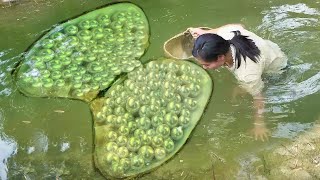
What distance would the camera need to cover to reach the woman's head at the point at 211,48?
2744mm

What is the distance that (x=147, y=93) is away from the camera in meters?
3.37

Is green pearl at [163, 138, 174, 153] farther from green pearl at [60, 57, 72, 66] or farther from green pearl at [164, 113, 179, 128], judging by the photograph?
green pearl at [60, 57, 72, 66]

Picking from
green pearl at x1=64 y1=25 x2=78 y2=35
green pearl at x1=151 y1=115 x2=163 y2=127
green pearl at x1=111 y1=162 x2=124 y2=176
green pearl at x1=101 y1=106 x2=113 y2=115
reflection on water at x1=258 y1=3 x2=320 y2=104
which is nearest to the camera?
green pearl at x1=111 y1=162 x2=124 y2=176

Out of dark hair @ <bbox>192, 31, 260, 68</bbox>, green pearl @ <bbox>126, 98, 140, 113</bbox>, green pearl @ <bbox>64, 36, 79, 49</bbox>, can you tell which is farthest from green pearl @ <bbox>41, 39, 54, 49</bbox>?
dark hair @ <bbox>192, 31, 260, 68</bbox>

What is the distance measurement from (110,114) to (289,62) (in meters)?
1.55

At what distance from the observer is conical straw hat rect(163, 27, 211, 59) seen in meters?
3.59

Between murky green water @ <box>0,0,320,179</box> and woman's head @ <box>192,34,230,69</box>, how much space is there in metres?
0.64

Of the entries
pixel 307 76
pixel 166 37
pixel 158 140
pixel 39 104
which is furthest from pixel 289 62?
pixel 39 104

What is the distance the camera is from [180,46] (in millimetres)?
3672

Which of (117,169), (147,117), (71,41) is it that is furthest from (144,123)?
(71,41)

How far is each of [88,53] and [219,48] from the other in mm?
1400

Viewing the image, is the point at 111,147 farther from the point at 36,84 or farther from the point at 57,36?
the point at 57,36

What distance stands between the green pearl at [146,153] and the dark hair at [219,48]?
0.75m

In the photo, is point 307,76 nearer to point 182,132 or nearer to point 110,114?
point 182,132
